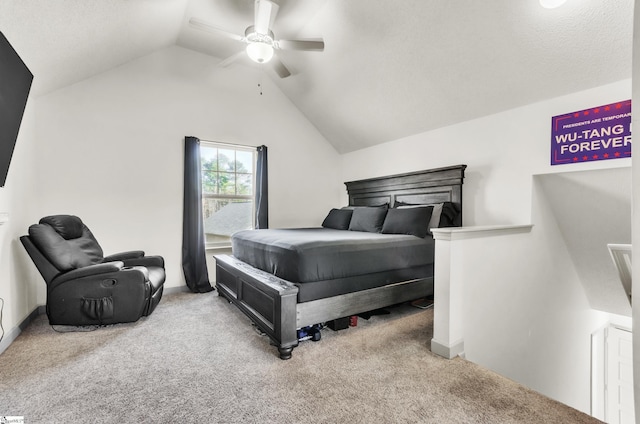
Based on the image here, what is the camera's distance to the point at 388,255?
2676mm

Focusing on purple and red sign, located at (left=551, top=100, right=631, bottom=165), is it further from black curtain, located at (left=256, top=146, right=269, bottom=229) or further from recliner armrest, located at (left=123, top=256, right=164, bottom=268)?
recliner armrest, located at (left=123, top=256, right=164, bottom=268)

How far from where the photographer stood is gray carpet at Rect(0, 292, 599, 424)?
1503 mm

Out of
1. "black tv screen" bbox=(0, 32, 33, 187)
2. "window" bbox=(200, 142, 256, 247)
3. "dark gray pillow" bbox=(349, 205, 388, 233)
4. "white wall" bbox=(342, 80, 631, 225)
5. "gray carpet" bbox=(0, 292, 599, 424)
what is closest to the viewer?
"gray carpet" bbox=(0, 292, 599, 424)

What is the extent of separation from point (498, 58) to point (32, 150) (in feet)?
15.2

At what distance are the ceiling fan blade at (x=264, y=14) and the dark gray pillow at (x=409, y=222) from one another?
2289mm

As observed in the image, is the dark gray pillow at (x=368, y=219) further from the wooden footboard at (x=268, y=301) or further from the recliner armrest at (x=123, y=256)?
the recliner armrest at (x=123, y=256)

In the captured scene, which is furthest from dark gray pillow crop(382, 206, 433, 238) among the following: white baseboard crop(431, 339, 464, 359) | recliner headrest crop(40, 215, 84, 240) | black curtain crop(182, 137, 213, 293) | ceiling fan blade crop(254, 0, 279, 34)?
recliner headrest crop(40, 215, 84, 240)

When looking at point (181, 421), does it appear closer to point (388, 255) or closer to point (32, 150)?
point (388, 255)

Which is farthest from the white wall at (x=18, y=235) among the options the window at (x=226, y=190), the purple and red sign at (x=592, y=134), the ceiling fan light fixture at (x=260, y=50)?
the purple and red sign at (x=592, y=134)

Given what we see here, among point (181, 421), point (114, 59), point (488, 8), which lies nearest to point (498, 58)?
point (488, 8)

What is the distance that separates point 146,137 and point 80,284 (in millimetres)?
1927

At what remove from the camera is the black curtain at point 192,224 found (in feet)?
12.3

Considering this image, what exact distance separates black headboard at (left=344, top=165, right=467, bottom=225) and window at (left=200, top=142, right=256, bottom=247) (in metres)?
1.73

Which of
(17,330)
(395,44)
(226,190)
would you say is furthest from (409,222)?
(17,330)
